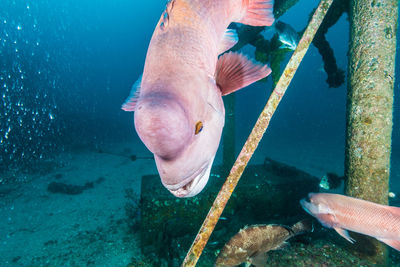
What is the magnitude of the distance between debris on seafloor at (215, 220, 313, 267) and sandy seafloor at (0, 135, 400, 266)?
7.70ft

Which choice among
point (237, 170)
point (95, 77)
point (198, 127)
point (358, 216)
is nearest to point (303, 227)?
point (358, 216)

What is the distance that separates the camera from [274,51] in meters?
3.77

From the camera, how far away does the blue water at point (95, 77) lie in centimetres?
2678

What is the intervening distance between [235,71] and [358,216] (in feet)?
7.85

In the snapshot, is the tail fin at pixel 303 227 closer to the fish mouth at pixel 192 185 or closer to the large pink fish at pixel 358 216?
the large pink fish at pixel 358 216

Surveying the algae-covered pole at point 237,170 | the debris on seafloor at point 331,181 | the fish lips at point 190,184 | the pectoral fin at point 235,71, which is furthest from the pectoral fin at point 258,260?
the pectoral fin at point 235,71

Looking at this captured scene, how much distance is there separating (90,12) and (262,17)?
108 metres

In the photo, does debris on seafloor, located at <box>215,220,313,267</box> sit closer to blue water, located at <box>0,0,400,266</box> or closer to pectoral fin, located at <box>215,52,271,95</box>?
pectoral fin, located at <box>215,52,271,95</box>

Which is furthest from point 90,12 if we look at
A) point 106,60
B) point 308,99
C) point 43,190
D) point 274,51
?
point 274,51

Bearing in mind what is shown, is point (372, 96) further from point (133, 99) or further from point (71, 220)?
point (71, 220)

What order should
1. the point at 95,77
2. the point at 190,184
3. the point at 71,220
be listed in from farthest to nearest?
the point at 95,77
the point at 71,220
the point at 190,184

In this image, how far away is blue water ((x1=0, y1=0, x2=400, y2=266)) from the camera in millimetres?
26781

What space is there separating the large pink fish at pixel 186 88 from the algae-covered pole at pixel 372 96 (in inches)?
85.0

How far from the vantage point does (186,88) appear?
0.94 meters
